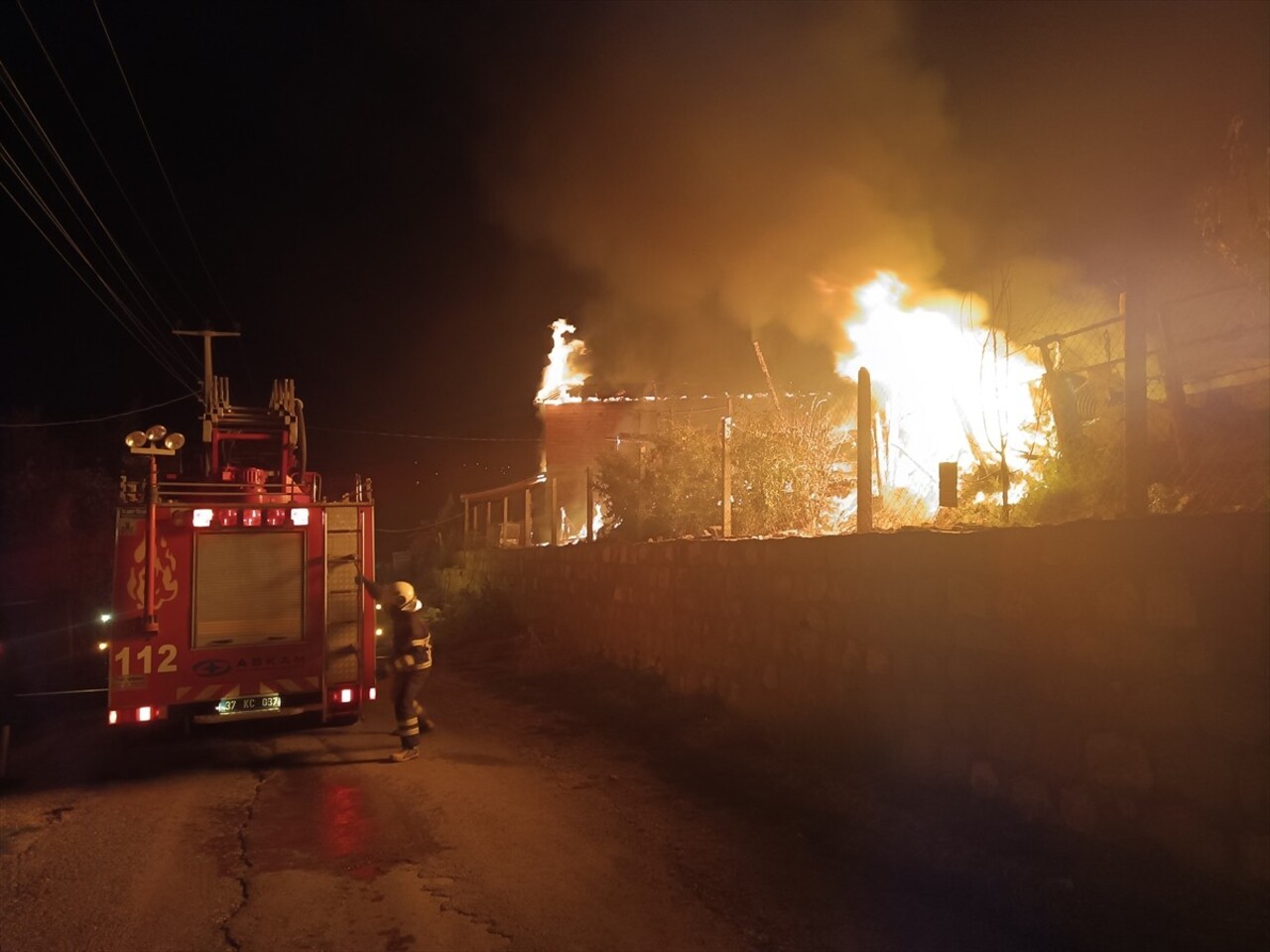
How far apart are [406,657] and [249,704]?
5.19 ft

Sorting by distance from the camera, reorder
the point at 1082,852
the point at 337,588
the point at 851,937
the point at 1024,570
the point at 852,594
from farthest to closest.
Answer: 1. the point at 337,588
2. the point at 852,594
3. the point at 1024,570
4. the point at 1082,852
5. the point at 851,937

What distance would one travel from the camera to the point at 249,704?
9.53m

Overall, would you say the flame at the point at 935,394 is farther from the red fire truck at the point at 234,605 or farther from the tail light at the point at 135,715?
the tail light at the point at 135,715

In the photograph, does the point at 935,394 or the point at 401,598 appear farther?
the point at 935,394

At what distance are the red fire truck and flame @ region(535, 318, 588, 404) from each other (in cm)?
2604

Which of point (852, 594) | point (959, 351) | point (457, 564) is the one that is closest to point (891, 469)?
point (959, 351)

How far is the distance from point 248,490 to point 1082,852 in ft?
28.3

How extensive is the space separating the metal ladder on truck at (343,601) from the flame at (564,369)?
86.5ft

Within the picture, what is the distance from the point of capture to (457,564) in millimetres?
29219

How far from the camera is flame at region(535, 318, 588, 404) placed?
3623 centimetres

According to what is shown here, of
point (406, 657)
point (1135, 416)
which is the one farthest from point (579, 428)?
point (1135, 416)

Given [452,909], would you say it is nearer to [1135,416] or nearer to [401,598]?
[401,598]

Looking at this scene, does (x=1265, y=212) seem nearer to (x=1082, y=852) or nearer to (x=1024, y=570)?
(x=1024, y=570)

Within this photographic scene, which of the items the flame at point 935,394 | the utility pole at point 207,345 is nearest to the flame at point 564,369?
the utility pole at point 207,345
